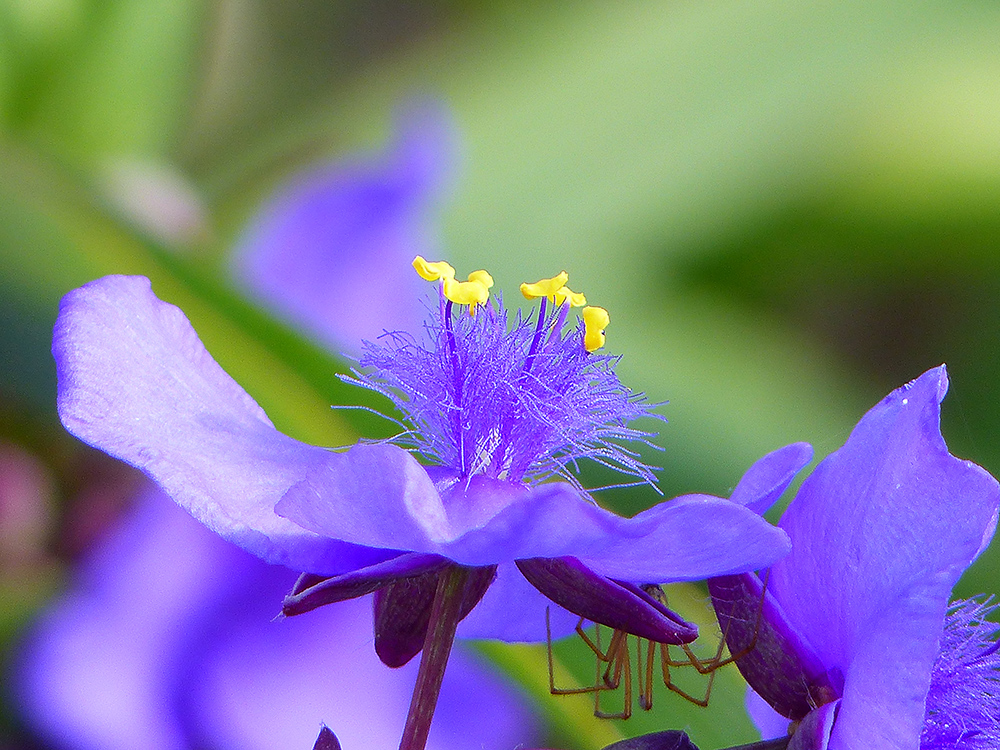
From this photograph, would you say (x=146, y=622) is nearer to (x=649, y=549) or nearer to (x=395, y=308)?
(x=395, y=308)

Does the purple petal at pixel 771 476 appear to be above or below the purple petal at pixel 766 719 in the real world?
above

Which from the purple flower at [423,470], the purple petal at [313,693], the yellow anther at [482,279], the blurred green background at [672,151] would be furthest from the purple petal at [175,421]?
the blurred green background at [672,151]

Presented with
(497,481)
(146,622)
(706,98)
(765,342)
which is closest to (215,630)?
(146,622)

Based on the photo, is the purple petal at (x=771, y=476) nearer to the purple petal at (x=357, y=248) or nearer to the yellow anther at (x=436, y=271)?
the yellow anther at (x=436, y=271)

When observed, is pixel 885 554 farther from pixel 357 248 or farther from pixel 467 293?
pixel 357 248

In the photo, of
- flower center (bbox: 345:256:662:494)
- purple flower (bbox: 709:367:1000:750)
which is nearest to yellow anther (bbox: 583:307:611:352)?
flower center (bbox: 345:256:662:494)

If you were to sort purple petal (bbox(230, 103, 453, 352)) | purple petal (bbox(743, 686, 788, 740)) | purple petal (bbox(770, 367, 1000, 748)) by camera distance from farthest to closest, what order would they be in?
purple petal (bbox(230, 103, 453, 352)), purple petal (bbox(743, 686, 788, 740)), purple petal (bbox(770, 367, 1000, 748))

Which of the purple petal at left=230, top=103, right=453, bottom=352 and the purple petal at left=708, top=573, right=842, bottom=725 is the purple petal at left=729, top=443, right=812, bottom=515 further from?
the purple petal at left=230, top=103, right=453, bottom=352
